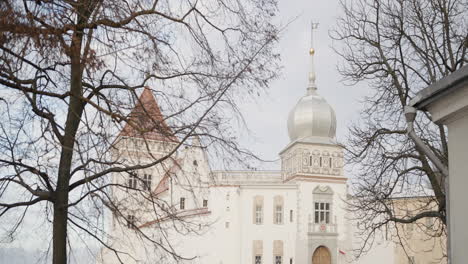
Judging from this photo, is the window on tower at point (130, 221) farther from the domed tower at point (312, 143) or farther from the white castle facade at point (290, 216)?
the domed tower at point (312, 143)

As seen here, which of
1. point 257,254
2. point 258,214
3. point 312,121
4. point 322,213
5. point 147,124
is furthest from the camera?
point 312,121

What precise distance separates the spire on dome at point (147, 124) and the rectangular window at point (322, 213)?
3139cm

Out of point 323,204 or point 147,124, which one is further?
point 323,204

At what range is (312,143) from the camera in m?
38.5

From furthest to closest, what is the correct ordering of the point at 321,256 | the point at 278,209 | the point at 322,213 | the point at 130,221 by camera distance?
the point at 322,213
the point at 278,209
the point at 321,256
the point at 130,221

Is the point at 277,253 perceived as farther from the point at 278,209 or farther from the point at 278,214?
the point at 278,209

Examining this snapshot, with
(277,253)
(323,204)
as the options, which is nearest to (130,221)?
(277,253)

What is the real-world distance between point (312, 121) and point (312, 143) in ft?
6.34

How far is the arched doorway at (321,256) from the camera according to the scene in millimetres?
35781

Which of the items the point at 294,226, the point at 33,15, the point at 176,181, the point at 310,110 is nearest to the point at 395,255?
the point at 294,226

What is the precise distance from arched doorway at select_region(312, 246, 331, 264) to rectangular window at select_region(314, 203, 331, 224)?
6.16 feet

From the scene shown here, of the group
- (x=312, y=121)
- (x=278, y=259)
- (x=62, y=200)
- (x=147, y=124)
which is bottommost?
(x=278, y=259)

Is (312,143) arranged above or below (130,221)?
above

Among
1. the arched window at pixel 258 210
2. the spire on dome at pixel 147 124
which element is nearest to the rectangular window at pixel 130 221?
the spire on dome at pixel 147 124
